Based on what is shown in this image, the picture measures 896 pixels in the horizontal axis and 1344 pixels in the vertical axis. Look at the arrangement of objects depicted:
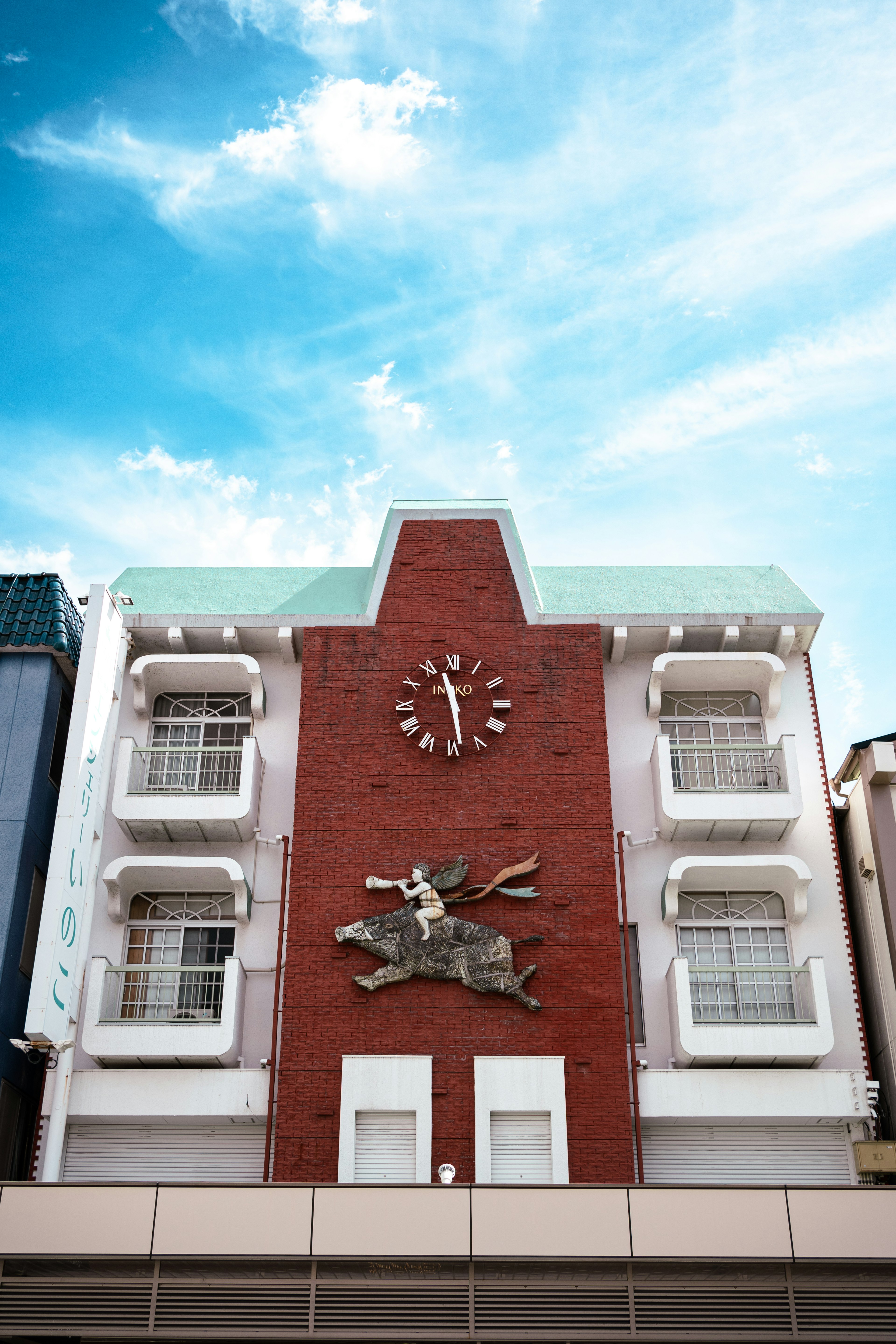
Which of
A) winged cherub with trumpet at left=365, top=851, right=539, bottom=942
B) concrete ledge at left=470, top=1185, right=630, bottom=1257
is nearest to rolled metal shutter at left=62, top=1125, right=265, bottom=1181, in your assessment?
winged cherub with trumpet at left=365, top=851, right=539, bottom=942

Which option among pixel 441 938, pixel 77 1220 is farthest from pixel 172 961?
pixel 77 1220

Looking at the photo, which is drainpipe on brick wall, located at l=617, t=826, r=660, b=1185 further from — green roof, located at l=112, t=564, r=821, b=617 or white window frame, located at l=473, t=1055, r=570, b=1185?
green roof, located at l=112, t=564, r=821, b=617

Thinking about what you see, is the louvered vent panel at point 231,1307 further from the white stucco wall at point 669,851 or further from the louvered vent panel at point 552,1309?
the white stucco wall at point 669,851

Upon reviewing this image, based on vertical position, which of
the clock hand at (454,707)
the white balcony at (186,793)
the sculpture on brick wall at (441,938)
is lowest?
the sculpture on brick wall at (441,938)

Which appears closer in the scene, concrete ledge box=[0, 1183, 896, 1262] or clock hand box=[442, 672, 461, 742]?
concrete ledge box=[0, 1183, 896, 1262]

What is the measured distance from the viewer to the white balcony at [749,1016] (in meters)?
→ 24.6

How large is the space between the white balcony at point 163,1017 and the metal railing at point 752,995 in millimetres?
8756

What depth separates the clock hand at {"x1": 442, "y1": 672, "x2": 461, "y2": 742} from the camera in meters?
27.1

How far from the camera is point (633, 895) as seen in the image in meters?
26.8

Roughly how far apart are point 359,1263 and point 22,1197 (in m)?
5.42

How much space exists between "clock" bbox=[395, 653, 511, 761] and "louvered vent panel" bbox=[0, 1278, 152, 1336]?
11.5 meters

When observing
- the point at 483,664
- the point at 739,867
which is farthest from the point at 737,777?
the point at 483,664

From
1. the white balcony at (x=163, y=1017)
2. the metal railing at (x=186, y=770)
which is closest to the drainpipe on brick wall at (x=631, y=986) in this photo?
the white balcony at (x=163, y=1017)

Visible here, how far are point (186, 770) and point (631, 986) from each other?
1025cm
